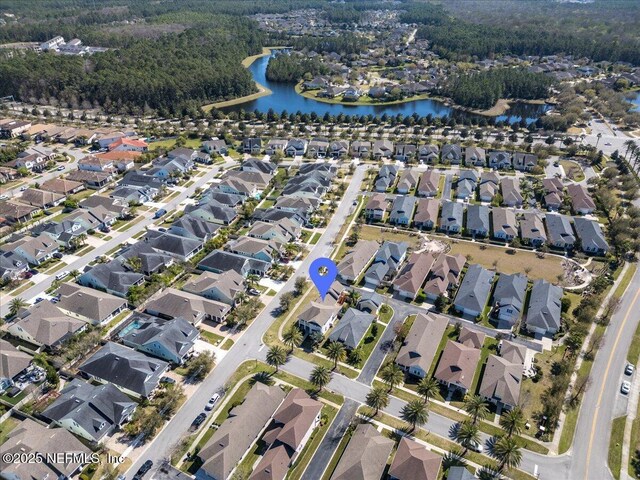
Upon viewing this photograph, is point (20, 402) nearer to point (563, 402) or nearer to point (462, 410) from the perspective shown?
point (462, 410)

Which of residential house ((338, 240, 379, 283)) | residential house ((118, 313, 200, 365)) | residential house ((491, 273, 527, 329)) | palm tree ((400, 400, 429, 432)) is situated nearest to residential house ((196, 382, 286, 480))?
residential house ((118, 313, 200, 365))

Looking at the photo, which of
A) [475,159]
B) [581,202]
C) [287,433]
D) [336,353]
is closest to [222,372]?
[287,433]

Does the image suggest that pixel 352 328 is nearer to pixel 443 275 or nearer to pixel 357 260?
pixel 357 260

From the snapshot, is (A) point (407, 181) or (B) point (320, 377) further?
(A) point (407, 181)

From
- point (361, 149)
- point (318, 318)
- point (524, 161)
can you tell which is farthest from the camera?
point (361, 149)

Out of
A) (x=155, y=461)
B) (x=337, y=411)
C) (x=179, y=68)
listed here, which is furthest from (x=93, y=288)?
(x=179, y=68)

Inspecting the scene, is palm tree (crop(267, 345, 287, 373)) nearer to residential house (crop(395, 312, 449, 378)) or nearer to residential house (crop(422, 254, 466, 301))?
residential house (crop(395, 312, 449, 378))
